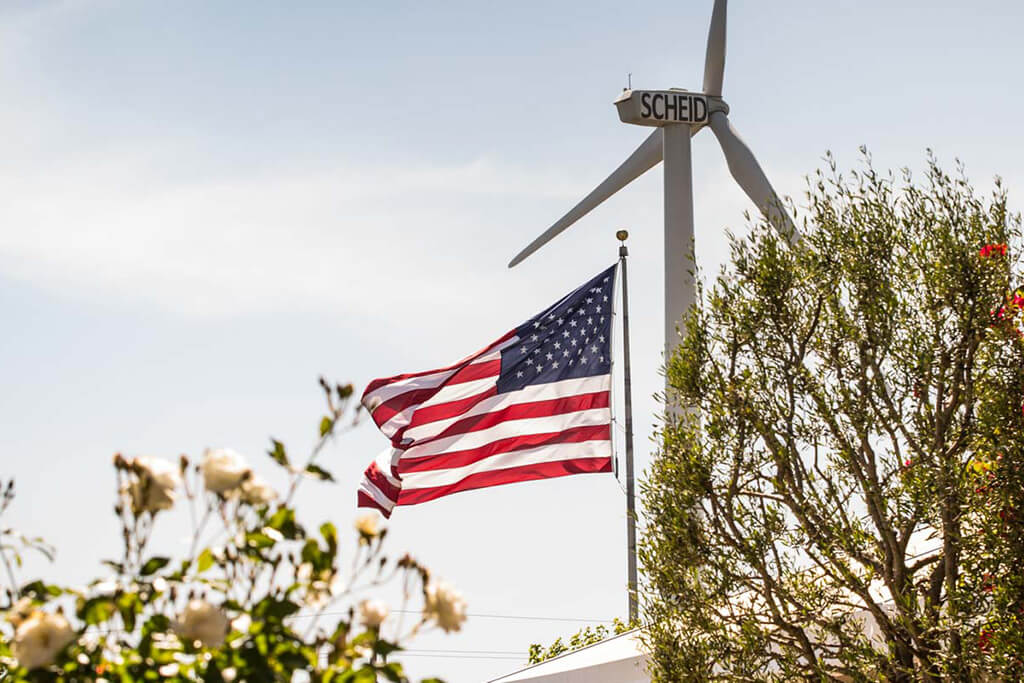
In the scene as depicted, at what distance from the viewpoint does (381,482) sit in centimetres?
1808

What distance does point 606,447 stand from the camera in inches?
693

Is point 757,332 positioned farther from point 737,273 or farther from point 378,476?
point 378,476

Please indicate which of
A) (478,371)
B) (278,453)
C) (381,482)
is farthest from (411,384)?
(278,453)

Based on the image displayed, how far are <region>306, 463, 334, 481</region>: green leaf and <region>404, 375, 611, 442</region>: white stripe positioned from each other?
14.2 m

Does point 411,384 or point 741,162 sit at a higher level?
point 741,162

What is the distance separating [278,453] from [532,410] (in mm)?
14369

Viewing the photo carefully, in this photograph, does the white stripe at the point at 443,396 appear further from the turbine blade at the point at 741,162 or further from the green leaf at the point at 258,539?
the green leaf at the point at 258,539

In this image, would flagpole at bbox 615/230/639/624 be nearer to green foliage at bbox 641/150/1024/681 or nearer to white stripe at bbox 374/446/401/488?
white stripe at bbox 374/446/401/488

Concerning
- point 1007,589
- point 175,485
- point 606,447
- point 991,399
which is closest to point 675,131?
point 606,447

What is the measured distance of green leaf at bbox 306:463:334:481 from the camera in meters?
3.34

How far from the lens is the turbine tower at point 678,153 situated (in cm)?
1928

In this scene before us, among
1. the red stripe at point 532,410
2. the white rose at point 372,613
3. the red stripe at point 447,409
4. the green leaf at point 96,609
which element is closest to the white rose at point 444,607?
the white rose at point 372,613

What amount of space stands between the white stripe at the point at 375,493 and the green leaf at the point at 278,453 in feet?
48.2

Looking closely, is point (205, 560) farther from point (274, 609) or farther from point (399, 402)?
point (399, 402)
